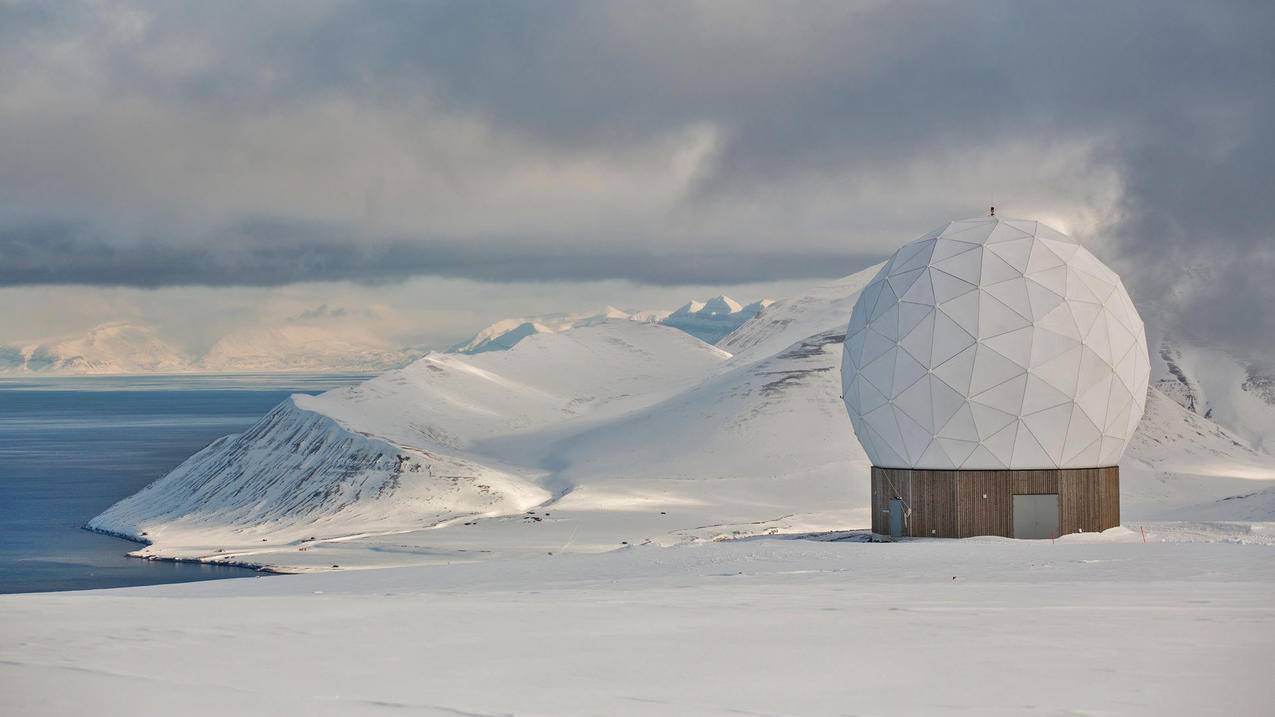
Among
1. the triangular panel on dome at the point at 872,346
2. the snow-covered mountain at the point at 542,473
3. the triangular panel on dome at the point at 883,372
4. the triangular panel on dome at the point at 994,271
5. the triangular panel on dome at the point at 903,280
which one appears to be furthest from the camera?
the snow-covered mountain at the point at 542,473

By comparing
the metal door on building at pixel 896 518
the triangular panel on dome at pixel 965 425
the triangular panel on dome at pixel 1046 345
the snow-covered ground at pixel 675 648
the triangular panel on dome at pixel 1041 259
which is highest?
the triangular panel on dome at pixel 1041 259

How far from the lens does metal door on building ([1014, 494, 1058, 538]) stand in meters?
42.0

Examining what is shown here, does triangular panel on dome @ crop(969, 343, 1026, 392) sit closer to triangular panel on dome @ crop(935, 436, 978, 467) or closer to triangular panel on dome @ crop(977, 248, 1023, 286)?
triangular panel on dome @ crop(935, 436, 978, 467)

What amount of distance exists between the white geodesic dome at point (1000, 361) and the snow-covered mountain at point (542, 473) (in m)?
15.8

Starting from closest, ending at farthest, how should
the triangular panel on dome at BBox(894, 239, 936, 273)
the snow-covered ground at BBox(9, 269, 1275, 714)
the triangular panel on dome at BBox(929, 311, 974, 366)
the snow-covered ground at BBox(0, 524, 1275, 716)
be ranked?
the snow-covered ground at BBox(0, 524, 1275, 716)
the snow-covered ground at BBox(9, 269, 1275, 714)
the triangular panel on dome at BBox(929, 311, 974, 366)
the triangular panel on dome at BBox(894, 239, 936, 273)

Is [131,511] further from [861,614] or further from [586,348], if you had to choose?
[861,614]

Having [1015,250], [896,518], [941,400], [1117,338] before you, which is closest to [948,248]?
[1015,250]

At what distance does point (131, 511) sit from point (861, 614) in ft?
356

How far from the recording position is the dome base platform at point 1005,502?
41969 mm

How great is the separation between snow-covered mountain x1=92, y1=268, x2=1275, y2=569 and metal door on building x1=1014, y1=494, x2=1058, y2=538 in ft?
54.3

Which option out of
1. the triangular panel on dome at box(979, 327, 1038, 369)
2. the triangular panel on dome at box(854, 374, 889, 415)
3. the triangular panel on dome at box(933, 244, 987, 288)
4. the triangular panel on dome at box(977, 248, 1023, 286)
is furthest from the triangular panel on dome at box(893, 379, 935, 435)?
the triangular panel on dome at box(977, 248, 1023, 286)

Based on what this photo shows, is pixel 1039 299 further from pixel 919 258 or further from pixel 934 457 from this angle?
pixel 934 457

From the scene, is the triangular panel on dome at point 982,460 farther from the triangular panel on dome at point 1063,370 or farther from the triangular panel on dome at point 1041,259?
the triangular panel on dome at point 1041,259

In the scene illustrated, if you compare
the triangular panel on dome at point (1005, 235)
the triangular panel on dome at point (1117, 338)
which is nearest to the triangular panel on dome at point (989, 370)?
the triangular panel on dome at point (1117, 338)
